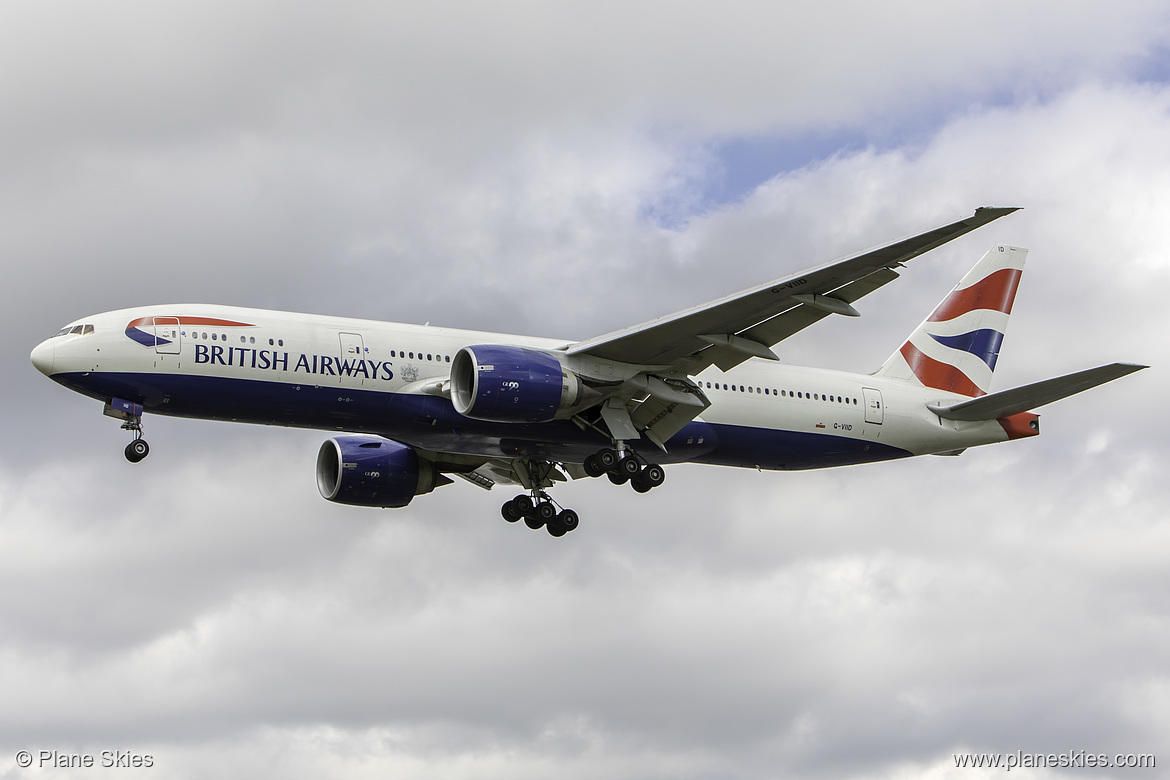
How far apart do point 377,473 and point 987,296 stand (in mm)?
21421

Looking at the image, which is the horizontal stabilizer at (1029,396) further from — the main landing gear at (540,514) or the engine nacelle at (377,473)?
the engine nacelle at (377,473)

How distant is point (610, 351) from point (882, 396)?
34.5 feet

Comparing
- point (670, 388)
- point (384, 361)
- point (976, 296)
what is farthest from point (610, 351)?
point (976, 296)

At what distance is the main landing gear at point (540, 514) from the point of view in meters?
44.8

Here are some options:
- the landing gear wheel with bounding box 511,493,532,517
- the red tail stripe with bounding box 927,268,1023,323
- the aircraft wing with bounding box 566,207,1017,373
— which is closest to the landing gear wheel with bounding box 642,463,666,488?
the aircraft wing with bounding box 566,207,1017,373

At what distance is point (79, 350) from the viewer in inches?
1383

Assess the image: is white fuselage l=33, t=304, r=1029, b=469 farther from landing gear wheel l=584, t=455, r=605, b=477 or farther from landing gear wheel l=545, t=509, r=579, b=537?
landing gear wheel l=545, t=509, r=579, b=537

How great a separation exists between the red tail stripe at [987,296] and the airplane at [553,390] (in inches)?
139

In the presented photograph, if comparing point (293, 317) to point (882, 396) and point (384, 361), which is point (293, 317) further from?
point (882, 396)

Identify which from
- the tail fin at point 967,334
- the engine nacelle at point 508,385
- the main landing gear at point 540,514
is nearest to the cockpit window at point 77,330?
the engine nacelle at point 508,385

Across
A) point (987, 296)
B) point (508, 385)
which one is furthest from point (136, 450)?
point (987, 296)

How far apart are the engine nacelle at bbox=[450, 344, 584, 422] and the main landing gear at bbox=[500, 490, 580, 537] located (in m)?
8.13

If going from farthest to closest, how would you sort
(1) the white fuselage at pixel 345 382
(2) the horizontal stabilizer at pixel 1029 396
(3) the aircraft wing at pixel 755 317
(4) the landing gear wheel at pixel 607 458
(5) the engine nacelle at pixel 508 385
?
(4) the landing gear wheel at pixel 607 458 < (2) the horizontal stabilizer at pixel 1029 396 < (5) the engine nacelle at pixel 508 385 < (1) the white fuselage at pixel 345 382 < (3) the aircraft wing at pixel 755 317

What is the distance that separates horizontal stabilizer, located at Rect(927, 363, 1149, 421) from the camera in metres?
36.5
